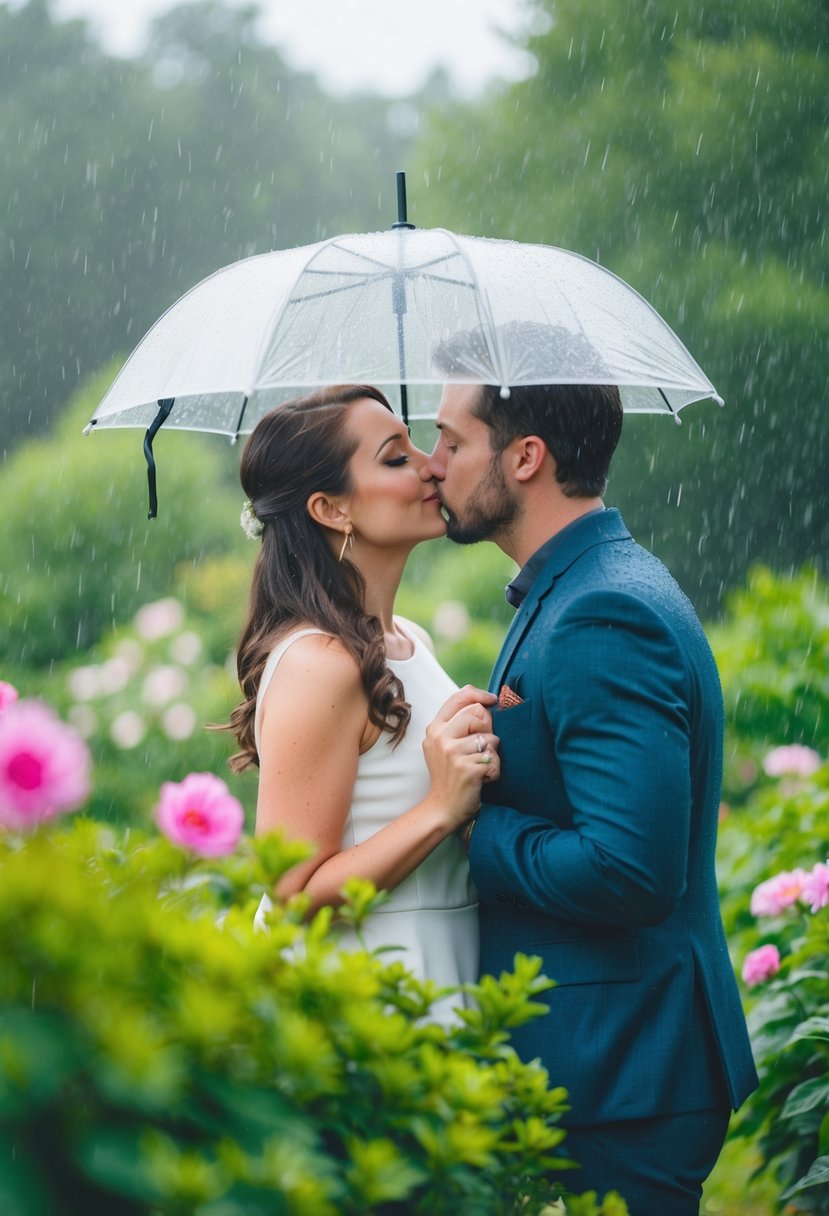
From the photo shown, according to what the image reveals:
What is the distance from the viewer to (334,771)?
2.66 metres

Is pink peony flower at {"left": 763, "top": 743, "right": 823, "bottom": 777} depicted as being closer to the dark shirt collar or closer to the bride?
the bride

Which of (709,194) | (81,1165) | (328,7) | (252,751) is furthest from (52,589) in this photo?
(328,7)

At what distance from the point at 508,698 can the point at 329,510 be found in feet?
2.33

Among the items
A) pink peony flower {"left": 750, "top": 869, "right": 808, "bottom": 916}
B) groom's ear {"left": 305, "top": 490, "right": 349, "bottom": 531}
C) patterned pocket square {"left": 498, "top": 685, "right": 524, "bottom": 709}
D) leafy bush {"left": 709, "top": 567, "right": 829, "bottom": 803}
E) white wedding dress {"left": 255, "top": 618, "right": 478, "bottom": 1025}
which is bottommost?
leafy bush {"left": 709, "top": 567, "right": 829, "bottom": 803}

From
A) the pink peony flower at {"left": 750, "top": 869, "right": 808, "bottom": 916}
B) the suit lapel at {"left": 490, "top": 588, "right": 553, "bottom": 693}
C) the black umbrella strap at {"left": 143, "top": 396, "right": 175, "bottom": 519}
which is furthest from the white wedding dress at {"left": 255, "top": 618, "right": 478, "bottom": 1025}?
the pink peony flower at {"left": 750, "top": 869, "right": 808, "bottom": 916}

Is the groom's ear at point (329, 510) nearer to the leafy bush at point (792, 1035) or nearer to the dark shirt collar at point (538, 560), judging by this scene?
the dark shirt collar at point (538, 560)

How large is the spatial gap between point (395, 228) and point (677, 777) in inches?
61.1

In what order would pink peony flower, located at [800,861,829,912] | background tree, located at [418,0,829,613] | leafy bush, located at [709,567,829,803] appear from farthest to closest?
background tree, located at [418,0,829,613] → leafy bush, located at [709,567,829,803] → pink peony flower, located at [800,861,829,912]

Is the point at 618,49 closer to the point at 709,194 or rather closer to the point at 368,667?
the point at 709,194

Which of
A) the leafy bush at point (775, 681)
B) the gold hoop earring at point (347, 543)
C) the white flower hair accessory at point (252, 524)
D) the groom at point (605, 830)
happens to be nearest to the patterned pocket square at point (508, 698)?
the groom at point (605, 830)

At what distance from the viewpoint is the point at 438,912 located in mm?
2752

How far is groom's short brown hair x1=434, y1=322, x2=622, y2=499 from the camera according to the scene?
2.75 m

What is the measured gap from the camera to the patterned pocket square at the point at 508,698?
2539 mm

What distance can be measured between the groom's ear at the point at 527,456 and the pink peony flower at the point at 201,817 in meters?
0.93
